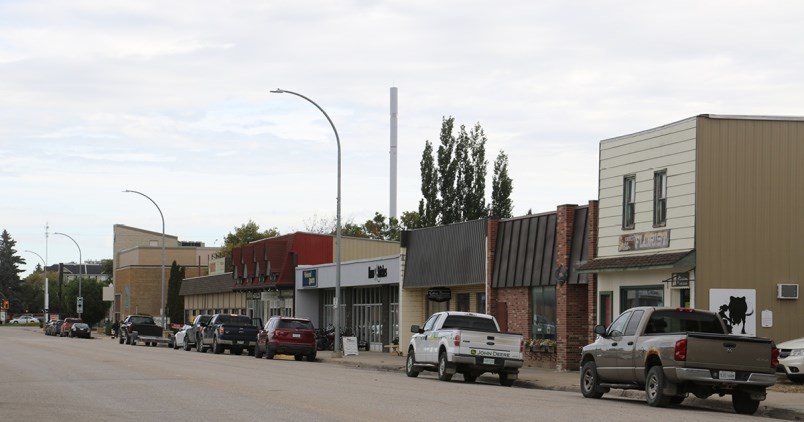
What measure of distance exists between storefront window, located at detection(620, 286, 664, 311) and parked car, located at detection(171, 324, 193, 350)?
93.9ft

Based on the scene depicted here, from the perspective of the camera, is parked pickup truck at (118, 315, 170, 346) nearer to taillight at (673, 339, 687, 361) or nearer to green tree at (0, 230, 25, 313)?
taillight at (673, 339, 687, 361)

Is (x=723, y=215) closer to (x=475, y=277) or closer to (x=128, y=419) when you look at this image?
(x=475, y=277)

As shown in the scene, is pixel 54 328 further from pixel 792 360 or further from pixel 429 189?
pixel 792 360

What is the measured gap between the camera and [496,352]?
92.1ft

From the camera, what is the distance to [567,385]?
26.9 meters

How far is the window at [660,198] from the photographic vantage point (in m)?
29.2

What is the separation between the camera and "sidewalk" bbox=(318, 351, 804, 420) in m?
19.8

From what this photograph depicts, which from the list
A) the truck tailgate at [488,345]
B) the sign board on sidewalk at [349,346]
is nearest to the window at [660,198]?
the truck tailgate at [488,345]

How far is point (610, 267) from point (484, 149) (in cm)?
4332

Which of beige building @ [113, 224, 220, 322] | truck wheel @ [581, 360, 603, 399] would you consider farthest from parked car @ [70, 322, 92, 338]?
truck wheel @ [581, 360, 603, 399]

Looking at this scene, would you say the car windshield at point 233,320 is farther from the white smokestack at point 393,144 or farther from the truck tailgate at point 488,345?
the white smokestack at point 393,144

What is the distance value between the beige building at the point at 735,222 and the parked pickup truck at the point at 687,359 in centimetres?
654

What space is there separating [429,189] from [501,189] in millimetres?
4612

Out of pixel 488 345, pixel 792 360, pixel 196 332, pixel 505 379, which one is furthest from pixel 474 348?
pixel 196 332
